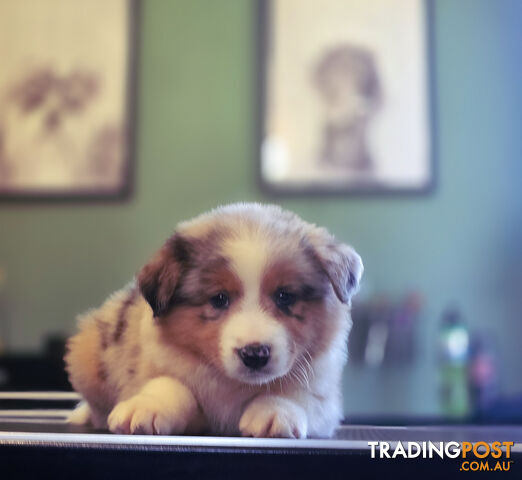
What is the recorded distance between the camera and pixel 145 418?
1.78 ft

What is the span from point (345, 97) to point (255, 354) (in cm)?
170

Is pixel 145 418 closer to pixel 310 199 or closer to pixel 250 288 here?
pixel 250 288

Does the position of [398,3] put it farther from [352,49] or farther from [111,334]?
[111,334]

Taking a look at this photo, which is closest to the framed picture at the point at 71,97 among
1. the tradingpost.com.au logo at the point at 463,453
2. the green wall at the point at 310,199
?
the green wall at the point at 310,199

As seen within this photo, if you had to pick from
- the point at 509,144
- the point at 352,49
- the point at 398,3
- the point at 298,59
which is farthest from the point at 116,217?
the point at 509,144

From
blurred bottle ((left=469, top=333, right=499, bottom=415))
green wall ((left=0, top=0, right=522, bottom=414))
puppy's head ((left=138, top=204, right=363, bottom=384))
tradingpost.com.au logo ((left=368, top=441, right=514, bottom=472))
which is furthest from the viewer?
green wall ((left=0, top=0, right=522, bottom=414))

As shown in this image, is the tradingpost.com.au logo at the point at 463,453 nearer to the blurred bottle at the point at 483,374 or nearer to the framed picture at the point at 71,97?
the blurred bottle at the point at 483,374

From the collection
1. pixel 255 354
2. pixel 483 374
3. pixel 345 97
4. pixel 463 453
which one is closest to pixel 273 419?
pixel 255 354

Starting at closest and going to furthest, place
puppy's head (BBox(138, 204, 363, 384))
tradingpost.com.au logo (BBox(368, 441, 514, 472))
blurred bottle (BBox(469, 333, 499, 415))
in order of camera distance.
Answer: tradingpost.com.au logo (BBox(368, 441, 514, 472)) → puppy's head (BBox(138, 204, 363, 384)) → blurred bottle (BBox(469, 333, 499, 415))

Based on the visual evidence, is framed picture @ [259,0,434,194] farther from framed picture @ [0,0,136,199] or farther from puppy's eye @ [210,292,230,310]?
puppy's eye @ [210,292,230,310]

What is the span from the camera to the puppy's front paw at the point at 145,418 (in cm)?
54

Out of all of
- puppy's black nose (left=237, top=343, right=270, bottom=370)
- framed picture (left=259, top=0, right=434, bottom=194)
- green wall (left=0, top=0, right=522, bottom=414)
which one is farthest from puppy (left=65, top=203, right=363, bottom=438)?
framed picture (left=259, top=0, right=434, bottom=194)

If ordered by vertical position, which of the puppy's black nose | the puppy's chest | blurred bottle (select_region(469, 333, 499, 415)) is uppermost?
the puppy's black nose

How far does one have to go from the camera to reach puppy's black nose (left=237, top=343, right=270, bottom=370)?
0.55 meters
